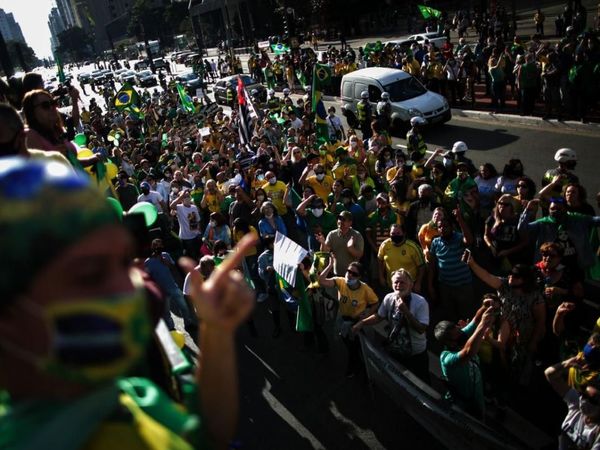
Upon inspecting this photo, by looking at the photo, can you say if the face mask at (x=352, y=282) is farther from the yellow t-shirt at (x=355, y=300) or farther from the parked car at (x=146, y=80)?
the parked car at (x=146, y=80)

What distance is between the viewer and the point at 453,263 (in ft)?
20.4

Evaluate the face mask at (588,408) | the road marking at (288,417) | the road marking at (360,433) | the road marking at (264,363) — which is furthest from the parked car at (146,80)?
the face mask at (588,408)

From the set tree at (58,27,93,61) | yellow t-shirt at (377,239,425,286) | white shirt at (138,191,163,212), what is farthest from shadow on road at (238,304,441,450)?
tree at (58,27,93,61)

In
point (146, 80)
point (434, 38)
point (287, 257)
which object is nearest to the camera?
point (287, 257)

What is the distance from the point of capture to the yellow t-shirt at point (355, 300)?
223 inches

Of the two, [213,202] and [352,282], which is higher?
[352,282]

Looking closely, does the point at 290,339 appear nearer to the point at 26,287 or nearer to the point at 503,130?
the point at 26,287

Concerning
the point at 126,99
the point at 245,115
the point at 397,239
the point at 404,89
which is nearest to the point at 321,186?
the point at 397,239

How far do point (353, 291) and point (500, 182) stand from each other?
3.34m

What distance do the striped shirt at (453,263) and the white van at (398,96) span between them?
9402 millimetres

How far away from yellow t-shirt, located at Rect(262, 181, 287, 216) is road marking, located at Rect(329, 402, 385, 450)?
4.22 metres

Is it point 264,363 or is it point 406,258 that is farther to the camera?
point 264,363

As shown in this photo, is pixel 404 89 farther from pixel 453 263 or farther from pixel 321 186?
pixel 453 263

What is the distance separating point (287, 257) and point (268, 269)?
773 mm
